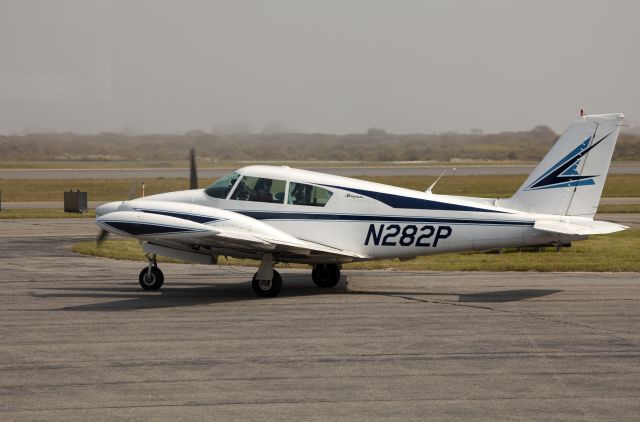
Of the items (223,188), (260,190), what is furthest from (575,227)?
(223,188)

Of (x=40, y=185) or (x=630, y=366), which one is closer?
(x=630, y=366)

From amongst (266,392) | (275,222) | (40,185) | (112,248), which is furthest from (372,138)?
(266,392)

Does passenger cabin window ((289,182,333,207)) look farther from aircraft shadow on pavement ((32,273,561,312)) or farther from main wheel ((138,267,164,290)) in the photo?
main wheel ((138,267,164,290))

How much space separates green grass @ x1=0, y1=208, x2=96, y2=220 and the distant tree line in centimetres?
3161

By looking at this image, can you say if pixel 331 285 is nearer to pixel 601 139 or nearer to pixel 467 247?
pixel 467 247

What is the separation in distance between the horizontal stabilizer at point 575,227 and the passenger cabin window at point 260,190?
5042mm

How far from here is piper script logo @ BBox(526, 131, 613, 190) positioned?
17.3m

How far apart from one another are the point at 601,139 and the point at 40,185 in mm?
59374

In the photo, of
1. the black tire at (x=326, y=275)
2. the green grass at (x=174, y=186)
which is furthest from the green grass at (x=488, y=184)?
the black tire at (x=326, y=275)

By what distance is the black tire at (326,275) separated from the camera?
1927 cm

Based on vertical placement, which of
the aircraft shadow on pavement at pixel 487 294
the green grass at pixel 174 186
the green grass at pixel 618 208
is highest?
the aircraft shadow on pavement at pixel 487 294

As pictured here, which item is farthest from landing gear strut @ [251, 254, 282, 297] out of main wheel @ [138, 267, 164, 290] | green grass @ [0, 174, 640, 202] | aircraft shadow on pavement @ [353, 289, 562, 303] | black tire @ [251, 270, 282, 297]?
green grass @ [0, 174, 640, 202]

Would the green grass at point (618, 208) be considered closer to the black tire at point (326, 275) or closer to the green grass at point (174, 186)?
the green grass at point (174, 186)

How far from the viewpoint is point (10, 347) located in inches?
508
